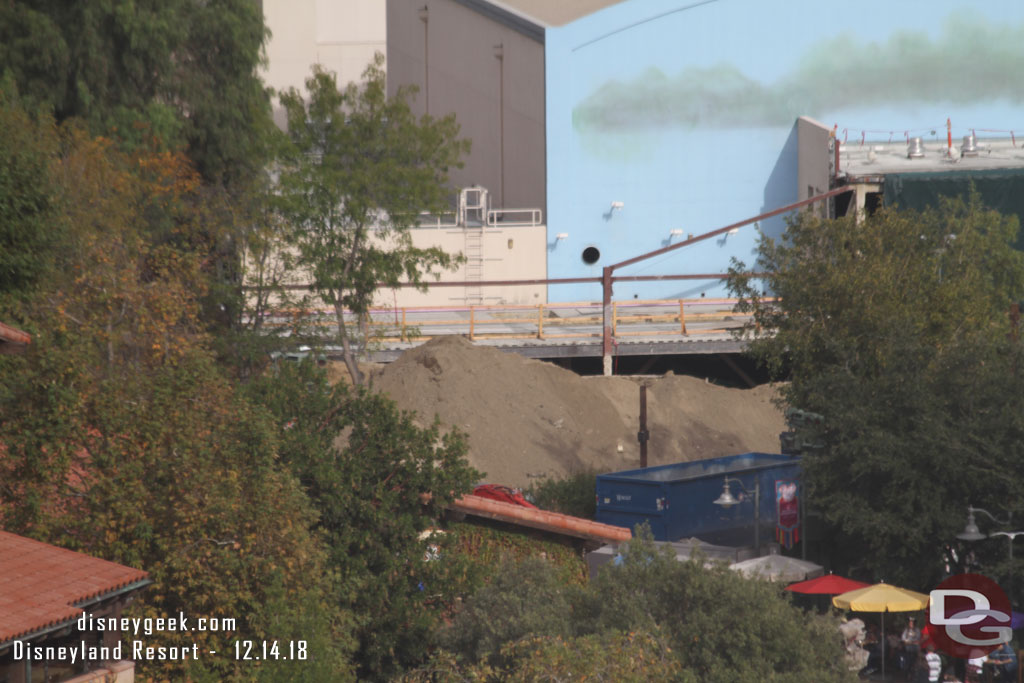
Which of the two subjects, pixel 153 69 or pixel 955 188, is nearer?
pixel 153 69

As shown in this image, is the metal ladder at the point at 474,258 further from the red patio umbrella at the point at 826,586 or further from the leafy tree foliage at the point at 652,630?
the leafy tree foliage at the point at 652,630

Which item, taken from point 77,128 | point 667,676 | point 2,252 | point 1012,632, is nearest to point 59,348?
point 2,252

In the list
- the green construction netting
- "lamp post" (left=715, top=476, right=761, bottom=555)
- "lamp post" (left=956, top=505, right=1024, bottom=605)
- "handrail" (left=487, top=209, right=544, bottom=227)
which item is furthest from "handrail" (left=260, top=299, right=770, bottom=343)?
"lamp post" (left=956, top=505, right=1024, bottom=605)

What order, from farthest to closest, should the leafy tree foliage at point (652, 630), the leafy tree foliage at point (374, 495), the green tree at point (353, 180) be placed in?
the green tree at point (353, 180), the leafy tree foliage at point (374, 495), the leafy tree foliage at point (652, 630)

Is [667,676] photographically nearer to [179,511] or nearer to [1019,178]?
[179,511]

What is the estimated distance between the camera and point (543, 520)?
65.9 ft

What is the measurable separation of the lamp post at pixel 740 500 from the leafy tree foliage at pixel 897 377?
3.28 feet

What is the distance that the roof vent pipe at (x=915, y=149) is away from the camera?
3941cm

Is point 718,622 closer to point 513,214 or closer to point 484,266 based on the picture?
point 484,266

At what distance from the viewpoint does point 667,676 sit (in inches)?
470

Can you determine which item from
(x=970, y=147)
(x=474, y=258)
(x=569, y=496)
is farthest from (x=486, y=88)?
(x=569, y=496)

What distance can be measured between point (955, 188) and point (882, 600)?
21.3 metres

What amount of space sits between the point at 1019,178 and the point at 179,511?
97.7ft

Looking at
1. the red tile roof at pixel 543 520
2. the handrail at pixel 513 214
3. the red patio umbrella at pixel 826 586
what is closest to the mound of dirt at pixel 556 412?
the red tile roof at pixel 543 520
